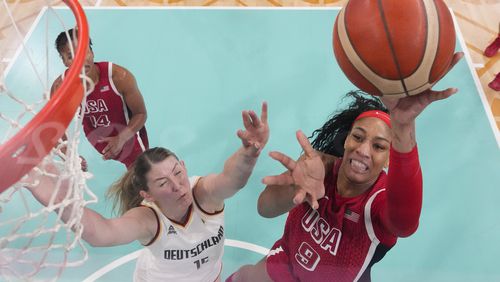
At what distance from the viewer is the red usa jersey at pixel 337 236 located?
4.03 ft

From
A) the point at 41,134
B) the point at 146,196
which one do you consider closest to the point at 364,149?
the point at 146,196

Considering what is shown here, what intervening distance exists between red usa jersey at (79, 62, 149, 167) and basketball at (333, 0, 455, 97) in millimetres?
1105

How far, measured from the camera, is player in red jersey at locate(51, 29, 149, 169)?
72.2 inches

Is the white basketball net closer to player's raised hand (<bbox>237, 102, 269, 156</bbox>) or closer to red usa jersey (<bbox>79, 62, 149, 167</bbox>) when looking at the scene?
red usa jersey (<bbox>79, 62, 149, 167</bbox>)

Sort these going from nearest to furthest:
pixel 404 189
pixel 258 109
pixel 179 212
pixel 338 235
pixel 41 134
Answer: pixel 41 134 → pixel 404 189 → pixel 338 235 → pixel 179 212 → pixel 258 109

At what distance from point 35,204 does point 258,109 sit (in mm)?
1328

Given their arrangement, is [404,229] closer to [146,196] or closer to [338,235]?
[338,235]

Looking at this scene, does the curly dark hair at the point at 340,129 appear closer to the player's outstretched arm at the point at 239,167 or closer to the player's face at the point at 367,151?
the player's face at the point at 367,151

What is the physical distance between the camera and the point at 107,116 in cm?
193

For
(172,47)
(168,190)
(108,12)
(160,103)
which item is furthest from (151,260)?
(108,12)

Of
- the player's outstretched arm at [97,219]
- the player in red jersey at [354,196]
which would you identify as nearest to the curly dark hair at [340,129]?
the player in red jersey at [354,196]

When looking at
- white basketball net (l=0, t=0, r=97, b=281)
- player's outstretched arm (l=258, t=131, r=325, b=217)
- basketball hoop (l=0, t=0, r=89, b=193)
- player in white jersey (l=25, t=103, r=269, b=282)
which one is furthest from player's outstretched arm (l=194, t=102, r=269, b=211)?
basketball hoop (l=0, t=0, r=89, b=193)

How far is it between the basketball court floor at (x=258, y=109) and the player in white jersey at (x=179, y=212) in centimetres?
53

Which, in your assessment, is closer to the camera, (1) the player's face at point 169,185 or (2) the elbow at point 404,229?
(2) the elbow at point 404,229
